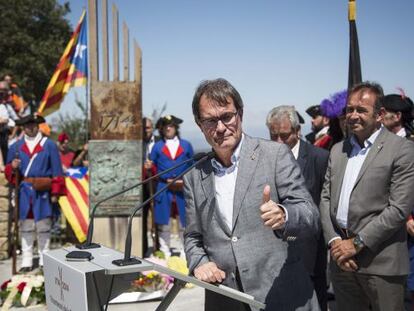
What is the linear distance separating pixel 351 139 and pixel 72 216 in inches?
229

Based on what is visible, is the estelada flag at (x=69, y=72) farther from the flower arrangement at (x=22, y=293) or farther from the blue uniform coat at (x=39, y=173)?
the flower arrangement at (x=22, y=293)

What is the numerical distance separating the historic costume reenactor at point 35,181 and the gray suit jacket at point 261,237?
529 cm

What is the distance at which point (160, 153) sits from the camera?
825cm

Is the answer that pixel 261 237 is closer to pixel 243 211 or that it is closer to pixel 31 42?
pixel 243 211

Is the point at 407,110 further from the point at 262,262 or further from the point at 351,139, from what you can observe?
the point at 262,262

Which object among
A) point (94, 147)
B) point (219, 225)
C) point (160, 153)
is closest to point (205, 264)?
point (219, 225)

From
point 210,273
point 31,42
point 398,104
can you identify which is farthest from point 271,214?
point 31,42

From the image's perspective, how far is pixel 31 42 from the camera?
27938mm

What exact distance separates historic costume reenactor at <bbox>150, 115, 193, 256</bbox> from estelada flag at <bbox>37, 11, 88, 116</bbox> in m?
2.36

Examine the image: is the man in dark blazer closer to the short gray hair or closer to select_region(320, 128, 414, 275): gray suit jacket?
the short gray hair

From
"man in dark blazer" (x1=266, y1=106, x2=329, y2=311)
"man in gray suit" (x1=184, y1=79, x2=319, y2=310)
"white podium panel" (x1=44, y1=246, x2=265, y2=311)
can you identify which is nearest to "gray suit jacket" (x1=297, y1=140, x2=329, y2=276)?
"man in dark blazer" (x1=266, y1=106, x2=329, y2=311)

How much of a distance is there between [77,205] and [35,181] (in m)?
1.25

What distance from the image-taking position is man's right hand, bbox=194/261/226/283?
2.09 metres

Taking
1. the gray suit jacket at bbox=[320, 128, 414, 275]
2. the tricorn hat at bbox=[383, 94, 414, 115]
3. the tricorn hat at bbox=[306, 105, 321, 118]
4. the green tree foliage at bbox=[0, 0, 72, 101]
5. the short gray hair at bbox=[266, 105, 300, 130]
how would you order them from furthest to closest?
1. the green tree foliage at bbox=[0, 0, 72, 101]
2. the tricorn hat at bbox=[306, 105, 321, 118]
3. the tricorn hat at bbox=[383, 94, 414, 115]
4. the short gray hair at bbox=[266, 105, 300, 130]
5. the gray suit jacket at bbox=[320, 128, 414, 275]
